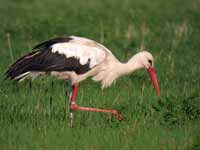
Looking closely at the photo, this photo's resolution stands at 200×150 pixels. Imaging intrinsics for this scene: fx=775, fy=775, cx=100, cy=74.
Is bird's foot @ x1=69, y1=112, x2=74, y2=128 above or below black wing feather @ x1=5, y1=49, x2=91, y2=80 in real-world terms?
below

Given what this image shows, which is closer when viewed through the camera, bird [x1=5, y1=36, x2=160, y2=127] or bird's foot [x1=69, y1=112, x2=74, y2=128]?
bird's foot [x1=69, y1=112, x2=74, y2=128]

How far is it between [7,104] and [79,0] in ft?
37.7

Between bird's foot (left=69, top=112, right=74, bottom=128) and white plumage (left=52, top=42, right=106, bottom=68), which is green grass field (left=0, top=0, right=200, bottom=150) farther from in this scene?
white plumage (left=52, top=42, right=106, bottom=68)

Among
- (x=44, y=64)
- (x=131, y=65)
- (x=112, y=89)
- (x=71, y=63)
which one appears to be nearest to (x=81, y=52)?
(x=71, y=63)

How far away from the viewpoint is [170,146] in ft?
25.2

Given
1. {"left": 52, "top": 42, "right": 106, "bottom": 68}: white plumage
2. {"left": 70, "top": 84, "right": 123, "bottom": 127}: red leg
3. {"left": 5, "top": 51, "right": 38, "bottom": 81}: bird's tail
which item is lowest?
{"left": 70, "top": 84, "right": 123, "bottom": 127}: red leg

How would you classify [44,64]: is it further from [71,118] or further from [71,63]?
[71,118]

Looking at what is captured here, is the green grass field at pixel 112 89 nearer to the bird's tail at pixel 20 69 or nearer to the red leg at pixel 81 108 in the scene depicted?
→ the red leg at pixel 81 108

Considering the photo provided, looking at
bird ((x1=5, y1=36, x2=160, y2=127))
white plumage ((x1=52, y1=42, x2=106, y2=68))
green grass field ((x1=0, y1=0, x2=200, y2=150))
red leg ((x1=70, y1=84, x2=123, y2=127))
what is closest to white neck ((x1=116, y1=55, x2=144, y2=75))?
bird ((x1=5, y1=36, x2=160, y2=127))

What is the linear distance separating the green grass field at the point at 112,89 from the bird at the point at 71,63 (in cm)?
28

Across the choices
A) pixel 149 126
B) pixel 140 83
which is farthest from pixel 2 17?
pixel 149 126

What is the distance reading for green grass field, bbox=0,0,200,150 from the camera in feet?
26.2

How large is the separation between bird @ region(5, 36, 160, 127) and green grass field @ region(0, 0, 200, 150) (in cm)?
28

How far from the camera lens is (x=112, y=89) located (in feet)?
35.5
